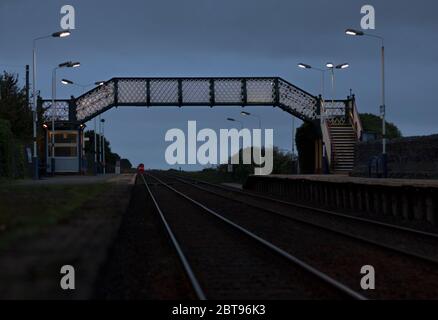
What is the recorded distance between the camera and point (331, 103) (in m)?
62.1

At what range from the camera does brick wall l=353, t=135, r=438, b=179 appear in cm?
4097

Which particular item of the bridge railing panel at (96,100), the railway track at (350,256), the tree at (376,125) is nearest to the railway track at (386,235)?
the railway track at (350,256)

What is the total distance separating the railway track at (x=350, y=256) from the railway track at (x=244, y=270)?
0.50m

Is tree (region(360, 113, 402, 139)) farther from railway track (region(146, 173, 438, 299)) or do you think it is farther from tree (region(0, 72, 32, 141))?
railway track (region(146, 173, 438, 299))

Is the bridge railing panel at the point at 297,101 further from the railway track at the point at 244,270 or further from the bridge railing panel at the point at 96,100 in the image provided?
the railway track at the point at 244,270

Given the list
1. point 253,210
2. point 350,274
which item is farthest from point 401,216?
point 350,274

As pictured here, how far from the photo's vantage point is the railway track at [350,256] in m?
11.8

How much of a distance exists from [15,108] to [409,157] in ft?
136

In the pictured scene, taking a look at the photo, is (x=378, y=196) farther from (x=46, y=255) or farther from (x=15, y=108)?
(x=15, y=108)

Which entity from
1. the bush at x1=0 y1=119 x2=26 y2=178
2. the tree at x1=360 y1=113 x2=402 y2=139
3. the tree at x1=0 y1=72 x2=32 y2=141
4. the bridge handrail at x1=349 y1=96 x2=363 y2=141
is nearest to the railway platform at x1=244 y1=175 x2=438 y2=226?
the bridge handrail at x1=349 y1=96 x2=363 y2=141

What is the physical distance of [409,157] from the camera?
44906 millimetres

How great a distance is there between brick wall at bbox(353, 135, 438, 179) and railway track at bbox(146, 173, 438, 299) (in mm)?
18700
